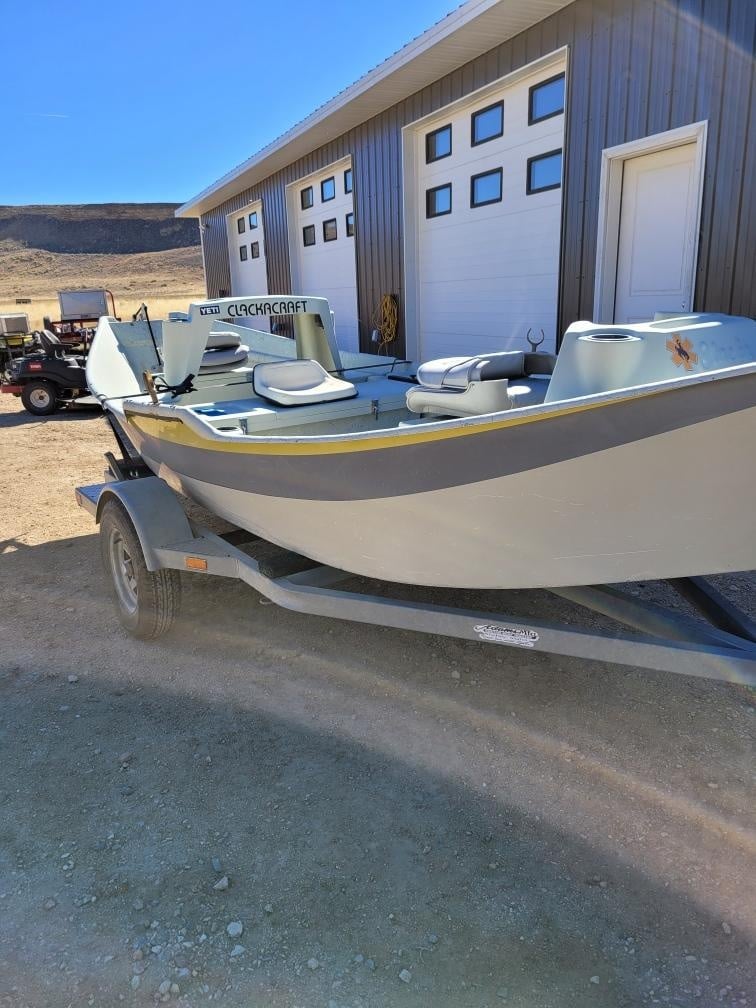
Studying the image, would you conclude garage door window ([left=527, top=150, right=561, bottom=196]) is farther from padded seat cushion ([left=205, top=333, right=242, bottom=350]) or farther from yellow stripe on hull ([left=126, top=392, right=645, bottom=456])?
yellow stripe on hull ([left=126, top=392, right=645, bottom=456])

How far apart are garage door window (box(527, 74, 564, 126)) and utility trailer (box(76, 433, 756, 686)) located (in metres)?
5.69

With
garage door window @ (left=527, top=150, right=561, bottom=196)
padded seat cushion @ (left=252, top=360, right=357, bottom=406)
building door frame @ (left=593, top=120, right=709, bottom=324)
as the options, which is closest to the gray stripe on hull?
padded seat cushion @ (left=252, top=360, right=357, bottom=406)

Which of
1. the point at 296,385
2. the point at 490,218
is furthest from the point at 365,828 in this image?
the point at 490,218

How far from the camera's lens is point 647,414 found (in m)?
2.12

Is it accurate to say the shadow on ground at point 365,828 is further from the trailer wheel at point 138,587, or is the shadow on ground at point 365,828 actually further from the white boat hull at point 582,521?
the white boat hull at point 582,521

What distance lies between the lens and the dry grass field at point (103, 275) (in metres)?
48.4

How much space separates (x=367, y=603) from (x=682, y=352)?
1588 millimetres

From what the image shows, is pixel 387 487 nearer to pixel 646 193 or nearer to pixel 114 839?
pixel 114 839

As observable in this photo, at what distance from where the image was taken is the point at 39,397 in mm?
12117

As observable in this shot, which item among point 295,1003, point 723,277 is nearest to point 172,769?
point 295,1003

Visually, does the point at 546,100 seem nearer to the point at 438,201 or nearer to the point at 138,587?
the point at 438,201

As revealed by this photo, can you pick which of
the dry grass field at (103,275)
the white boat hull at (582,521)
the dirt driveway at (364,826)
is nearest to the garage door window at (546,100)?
the dirt driveway at (364,826)

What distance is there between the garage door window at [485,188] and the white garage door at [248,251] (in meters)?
7.66

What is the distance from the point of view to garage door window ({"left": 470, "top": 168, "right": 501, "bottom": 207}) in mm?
8461
